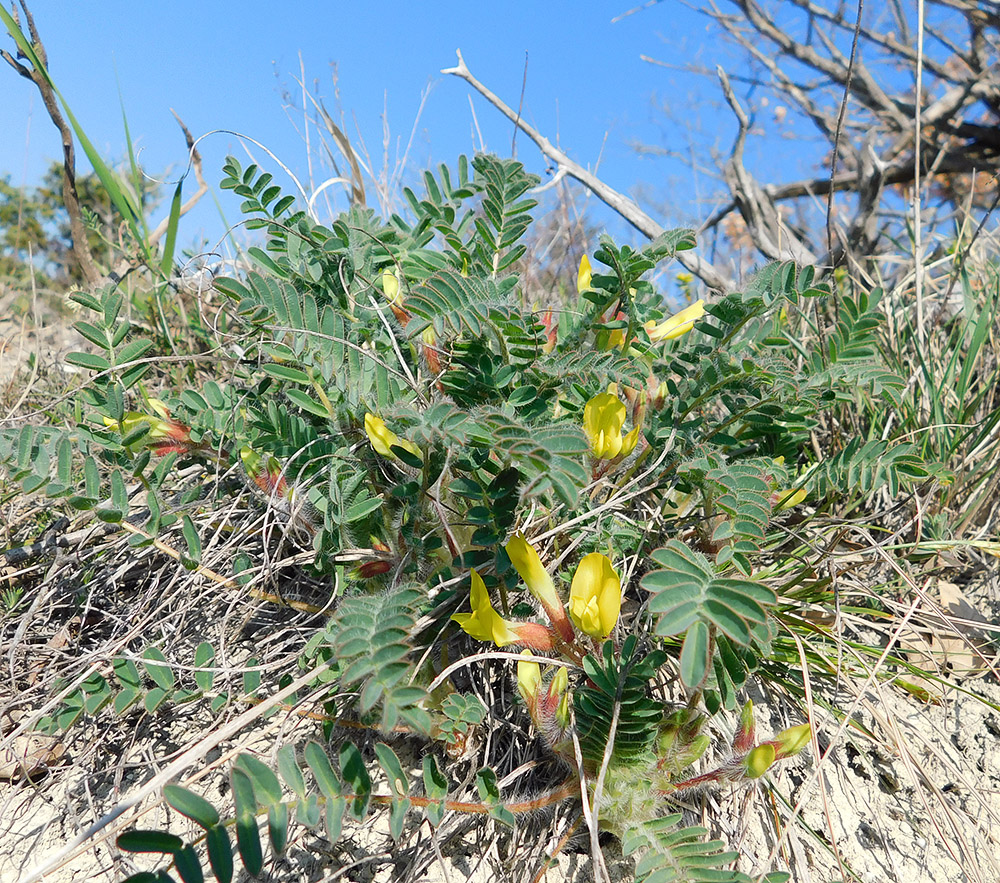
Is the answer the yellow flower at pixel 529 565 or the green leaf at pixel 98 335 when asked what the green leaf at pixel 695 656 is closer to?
the yellow flower at pixel 529 565

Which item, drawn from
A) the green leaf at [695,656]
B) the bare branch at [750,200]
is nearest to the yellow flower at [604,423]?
the green leaf at [695,656]

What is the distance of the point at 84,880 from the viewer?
103 centimetres

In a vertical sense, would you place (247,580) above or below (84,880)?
above

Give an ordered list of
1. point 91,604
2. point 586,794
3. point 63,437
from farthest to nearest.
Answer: point 91,604, point 63,437, point 586,794

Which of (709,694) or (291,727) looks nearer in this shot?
(709,694)

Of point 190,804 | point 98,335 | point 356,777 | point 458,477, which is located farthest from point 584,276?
point 190,804

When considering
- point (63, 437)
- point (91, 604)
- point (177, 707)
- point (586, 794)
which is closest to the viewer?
point (586, 794)

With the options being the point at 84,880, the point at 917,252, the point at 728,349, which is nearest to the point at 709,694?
the point at 728,349

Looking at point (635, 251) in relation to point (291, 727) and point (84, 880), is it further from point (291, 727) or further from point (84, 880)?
point (84, 880)

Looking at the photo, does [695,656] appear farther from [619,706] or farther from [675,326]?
[675,326]

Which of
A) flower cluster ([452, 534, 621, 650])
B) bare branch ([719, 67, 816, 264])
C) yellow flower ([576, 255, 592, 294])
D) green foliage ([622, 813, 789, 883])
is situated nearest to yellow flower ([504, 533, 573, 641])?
flower cluster ([452, 534, 621, 650])

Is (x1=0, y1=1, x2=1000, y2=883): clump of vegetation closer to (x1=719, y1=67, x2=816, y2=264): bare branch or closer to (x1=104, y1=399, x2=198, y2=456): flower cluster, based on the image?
(x1=104, y1=399, x2=198, y2=456): flower cluster

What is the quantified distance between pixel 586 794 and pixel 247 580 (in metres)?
0.68

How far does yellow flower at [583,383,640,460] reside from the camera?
109 cm
